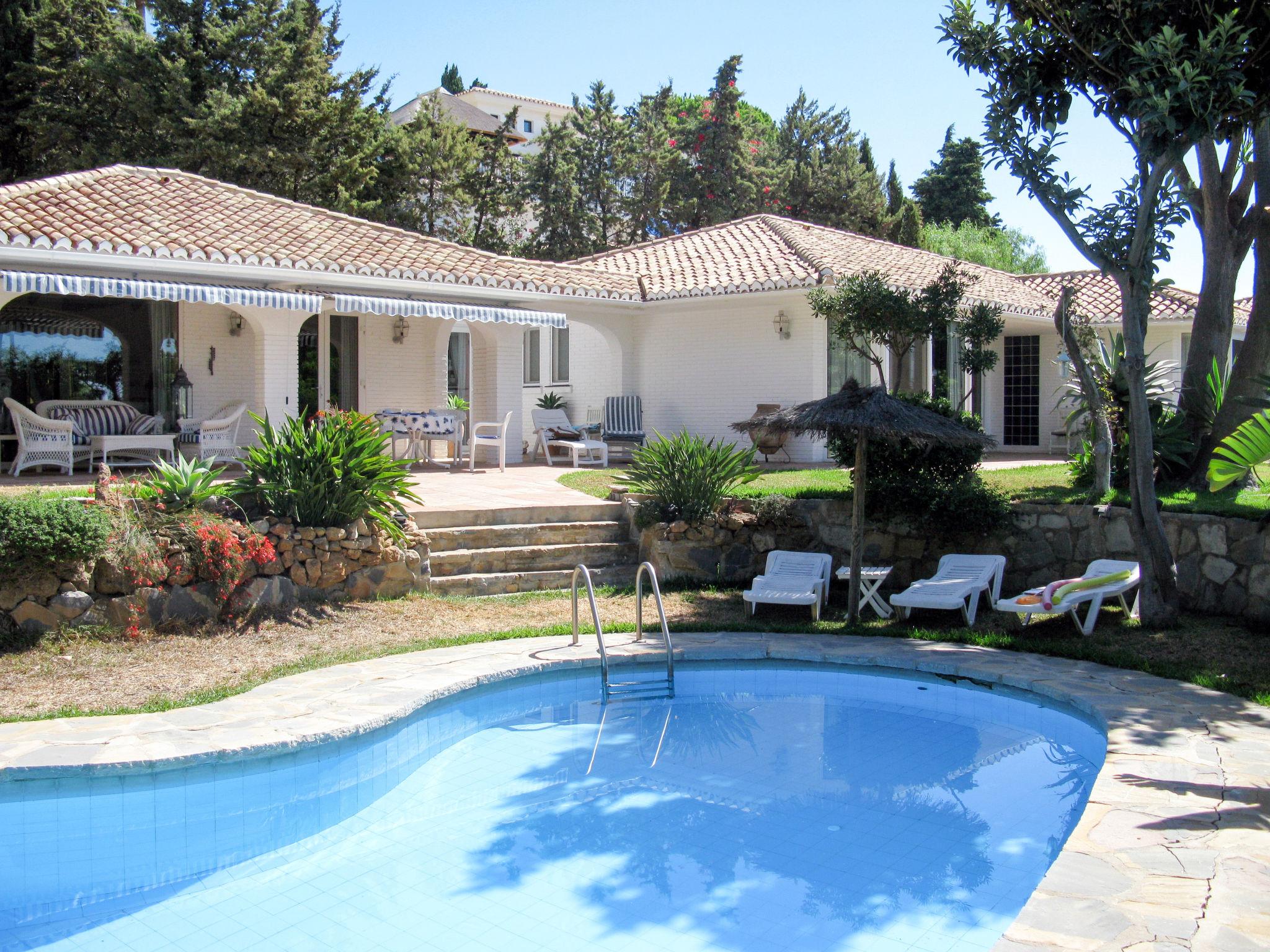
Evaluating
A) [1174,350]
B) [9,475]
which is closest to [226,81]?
[9,475]

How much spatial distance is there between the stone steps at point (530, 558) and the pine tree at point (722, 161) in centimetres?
3126

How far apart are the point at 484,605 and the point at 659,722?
4.22 metres

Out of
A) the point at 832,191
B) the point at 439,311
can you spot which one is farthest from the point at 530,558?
the point at 832,191

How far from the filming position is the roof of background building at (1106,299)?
25.7 m

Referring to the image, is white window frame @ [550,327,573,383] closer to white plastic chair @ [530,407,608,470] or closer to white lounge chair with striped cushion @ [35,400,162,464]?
white plastic chair @ [530,407,608,470]

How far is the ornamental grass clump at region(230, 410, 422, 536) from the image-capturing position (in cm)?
1311

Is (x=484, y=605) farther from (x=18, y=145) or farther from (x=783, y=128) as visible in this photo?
(x=783, y=128)

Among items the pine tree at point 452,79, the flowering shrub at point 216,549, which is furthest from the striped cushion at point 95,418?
the pine tree at point 452,79

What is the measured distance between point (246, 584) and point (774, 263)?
15.4 meters

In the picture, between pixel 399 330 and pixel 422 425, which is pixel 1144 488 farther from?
pixel 399 330

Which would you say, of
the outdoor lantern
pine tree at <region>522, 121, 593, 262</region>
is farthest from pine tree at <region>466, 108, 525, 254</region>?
the outdoor lantern

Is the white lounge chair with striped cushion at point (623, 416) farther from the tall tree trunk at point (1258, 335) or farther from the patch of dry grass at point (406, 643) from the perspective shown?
the tall tree trunk at point (1258, 335)

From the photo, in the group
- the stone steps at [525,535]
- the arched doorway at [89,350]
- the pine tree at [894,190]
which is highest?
the pine tree at [894,190]

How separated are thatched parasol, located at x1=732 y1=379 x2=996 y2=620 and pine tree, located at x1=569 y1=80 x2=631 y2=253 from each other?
98.5 ft
